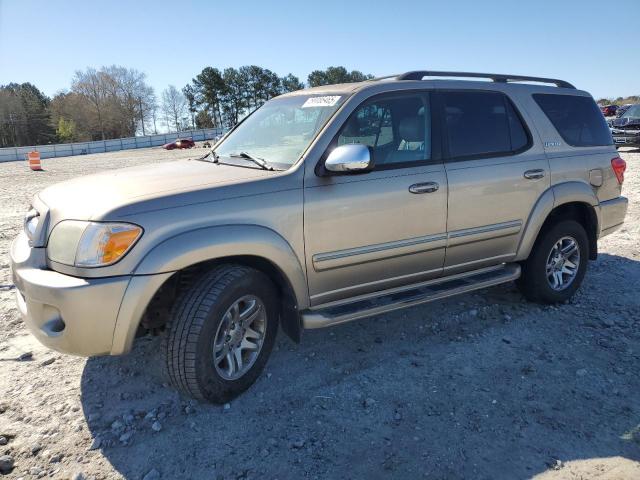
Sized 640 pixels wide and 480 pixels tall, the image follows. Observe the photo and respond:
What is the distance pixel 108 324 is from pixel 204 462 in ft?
2.93

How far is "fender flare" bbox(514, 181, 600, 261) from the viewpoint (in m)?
4.16

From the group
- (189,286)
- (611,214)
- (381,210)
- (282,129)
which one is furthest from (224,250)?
(611,214)

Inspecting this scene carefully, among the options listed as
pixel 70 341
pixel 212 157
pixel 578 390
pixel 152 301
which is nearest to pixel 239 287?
pixel 152 301

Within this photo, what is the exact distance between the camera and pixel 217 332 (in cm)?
289

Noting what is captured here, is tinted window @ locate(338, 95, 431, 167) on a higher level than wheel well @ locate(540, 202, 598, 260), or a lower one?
higher

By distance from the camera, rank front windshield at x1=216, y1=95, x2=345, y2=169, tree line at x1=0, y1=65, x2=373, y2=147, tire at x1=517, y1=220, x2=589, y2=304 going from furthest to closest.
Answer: tree line at x1=0, y1=65, x2=373, y2=147 < tire at x1=517, y1=220, x2=589, y2=304 < front windshield at x1=216, y1=95, x2=345, y2=169

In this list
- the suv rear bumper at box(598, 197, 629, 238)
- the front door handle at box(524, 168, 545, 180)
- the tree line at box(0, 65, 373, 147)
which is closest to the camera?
the front door handle at box(524, 168, 545, 180)

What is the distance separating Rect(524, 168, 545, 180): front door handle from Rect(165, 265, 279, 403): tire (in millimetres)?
2388

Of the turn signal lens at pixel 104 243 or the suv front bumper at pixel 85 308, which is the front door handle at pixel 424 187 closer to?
the suv front bumper at pixel 85 308

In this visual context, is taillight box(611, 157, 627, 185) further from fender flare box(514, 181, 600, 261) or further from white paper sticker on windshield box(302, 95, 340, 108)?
white paper sticker on windshield box(302, 95, 340, 108)

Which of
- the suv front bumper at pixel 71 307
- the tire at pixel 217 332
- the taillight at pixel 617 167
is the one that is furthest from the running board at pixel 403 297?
the taillight at pixel 617 167

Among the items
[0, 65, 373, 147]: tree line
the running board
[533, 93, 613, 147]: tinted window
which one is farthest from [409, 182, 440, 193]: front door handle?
[0, 65, 373, 147]: tree line

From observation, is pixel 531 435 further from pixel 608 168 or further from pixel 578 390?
pixel 608 168

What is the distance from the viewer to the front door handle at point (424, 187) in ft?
11.3
